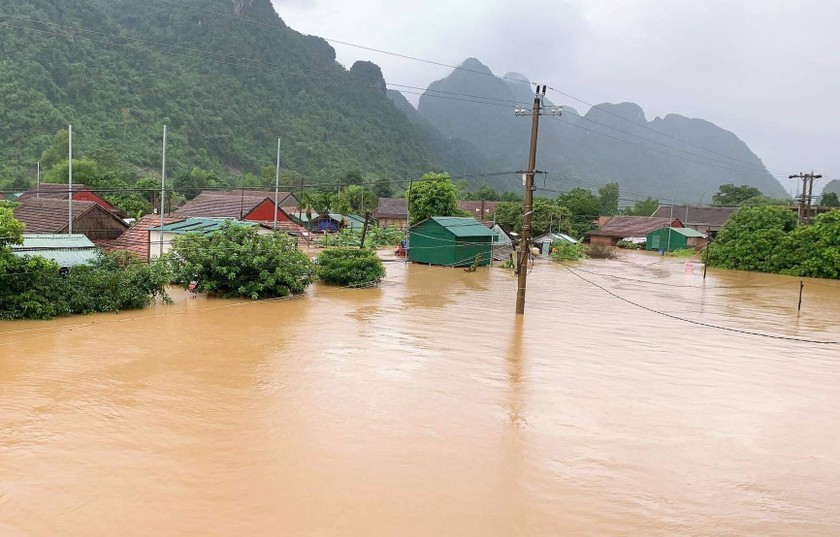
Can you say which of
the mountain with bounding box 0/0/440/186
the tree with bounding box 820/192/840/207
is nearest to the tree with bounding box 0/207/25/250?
the mountain with bounding box 0/0/440/186

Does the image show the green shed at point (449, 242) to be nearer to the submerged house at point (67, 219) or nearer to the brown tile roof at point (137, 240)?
the brown tile roof at point (137, 240)

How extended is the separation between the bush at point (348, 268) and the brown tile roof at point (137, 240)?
7.00m

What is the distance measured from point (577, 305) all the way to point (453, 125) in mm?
171147

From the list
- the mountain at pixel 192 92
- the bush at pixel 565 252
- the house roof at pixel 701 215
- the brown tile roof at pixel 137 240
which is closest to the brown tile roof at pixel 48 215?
the brown tile roof at pixel 137 240

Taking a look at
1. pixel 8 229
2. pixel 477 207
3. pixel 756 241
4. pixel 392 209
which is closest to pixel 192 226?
pixel 8 229

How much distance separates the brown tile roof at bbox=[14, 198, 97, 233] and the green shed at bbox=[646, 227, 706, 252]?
4252 centimetres

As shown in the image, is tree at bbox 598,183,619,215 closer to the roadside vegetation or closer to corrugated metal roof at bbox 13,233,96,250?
the roadside vegetation

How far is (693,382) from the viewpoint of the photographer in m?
12.5

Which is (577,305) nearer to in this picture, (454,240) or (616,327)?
(616,327)

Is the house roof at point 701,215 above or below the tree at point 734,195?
below

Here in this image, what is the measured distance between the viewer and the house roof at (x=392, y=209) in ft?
202

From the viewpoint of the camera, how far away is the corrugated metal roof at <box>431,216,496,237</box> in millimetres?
32719

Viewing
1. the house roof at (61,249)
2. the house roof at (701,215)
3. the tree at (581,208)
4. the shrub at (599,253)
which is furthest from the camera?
the house roof at (701,215)

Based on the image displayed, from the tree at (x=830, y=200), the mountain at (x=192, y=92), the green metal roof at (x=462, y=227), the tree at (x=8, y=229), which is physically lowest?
the tree at (x=8, y=229)
